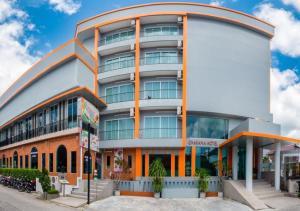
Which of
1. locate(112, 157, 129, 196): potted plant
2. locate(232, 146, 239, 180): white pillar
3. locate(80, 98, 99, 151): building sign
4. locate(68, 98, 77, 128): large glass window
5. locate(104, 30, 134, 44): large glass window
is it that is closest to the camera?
locate(80, 98, 99, 151): building sign

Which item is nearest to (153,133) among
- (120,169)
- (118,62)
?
(120,169)

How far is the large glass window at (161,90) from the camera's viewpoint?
96.8 ft

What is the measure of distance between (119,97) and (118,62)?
3.57 m

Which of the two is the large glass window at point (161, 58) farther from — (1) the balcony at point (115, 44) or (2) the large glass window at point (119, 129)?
(2) the large glass window at point (119, 129)

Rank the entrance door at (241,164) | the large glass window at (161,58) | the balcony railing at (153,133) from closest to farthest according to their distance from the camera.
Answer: the balcony railing at (153,133) → the large glass window at (161,58) → the entrance door at (241,164)

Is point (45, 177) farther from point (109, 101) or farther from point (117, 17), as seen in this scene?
point (117, 17)

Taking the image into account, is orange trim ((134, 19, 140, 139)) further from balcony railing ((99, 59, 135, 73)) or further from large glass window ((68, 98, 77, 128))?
large glass window ((68, 98, 77, 128))

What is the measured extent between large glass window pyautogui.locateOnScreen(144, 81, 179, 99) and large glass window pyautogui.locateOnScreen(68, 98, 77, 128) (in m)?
6.61

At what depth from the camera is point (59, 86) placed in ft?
99.1

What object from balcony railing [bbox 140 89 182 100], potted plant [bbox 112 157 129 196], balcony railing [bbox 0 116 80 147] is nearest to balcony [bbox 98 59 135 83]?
balcony railing [bbox 140 89 182 100]

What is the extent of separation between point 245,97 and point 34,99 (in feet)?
76.0

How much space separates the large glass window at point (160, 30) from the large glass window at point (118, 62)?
2.94 metres

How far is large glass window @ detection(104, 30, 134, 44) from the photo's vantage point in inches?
1243

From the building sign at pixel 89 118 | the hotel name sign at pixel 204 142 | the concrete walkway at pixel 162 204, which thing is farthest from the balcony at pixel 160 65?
the concrete walkway at pixel 162 204
